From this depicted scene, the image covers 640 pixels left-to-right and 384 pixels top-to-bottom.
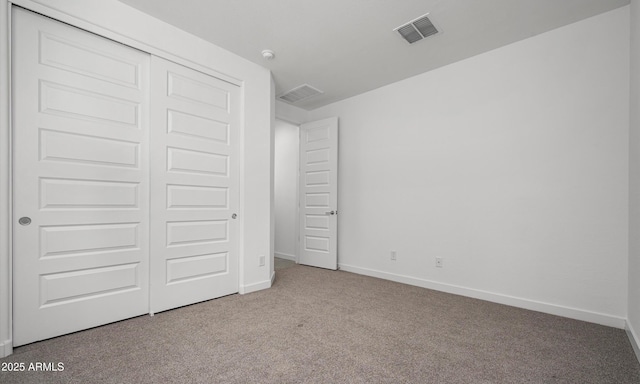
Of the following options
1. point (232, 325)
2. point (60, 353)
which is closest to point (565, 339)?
point (232, 325)

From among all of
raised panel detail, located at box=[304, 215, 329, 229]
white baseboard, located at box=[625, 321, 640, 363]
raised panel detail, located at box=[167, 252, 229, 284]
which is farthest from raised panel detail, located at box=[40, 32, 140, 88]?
white baseboard, located at box=[625, 321, 640, 363]

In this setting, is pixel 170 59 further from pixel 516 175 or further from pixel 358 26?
pixel 516 175

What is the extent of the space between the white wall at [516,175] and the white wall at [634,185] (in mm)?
172

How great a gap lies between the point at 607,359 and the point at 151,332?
3.48 meters

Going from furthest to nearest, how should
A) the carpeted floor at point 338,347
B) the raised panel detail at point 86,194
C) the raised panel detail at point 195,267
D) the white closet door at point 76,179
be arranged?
the raised panel detail at point 195,267 < the raised panel detail at point 86,194 < the white closet door at point 76,179 < the carpeted floor at point 338,347

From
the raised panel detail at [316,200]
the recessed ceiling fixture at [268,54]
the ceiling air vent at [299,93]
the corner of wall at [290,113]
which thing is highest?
the recessed ceiling fixture at [268,54]

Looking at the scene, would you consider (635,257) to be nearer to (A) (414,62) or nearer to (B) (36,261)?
(A) (414,62)

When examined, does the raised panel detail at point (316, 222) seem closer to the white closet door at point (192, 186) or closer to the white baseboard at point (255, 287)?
the white baseboard at point (255, 287)

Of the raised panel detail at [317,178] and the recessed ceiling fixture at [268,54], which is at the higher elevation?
the recessed ceiling fixture at [268,54]

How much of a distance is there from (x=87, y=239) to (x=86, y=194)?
38 centimetres

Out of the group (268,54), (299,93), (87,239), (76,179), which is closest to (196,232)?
(87,239)

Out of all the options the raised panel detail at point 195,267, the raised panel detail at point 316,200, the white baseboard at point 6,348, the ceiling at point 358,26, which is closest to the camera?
the white baseboard at point 6,348

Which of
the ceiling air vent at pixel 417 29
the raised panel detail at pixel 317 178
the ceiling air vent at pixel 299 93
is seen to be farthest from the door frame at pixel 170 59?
the ceiling air vent at pixel 417 29

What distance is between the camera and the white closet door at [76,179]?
2080 millimetres
